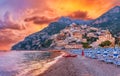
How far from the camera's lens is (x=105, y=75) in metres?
22.0

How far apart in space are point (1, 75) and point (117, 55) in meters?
15.9

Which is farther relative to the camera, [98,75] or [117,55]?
[117,55]

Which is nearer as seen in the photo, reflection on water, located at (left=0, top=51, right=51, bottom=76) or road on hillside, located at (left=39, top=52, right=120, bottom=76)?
road on hillside, located at (left=39, top=52, right=120, bottom=76)

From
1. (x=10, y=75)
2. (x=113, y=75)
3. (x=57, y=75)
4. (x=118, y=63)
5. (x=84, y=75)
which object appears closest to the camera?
(x=113, y=75)

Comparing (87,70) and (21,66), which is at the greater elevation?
(87,70)

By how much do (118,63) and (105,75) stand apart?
910 centimetres

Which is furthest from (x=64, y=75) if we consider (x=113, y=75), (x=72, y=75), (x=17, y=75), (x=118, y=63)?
(x=17, y=75)

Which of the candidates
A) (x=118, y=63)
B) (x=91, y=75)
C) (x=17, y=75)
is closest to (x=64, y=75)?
(x=91, y=75)

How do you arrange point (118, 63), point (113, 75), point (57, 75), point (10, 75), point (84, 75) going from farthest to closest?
point (10, 75) → point (118, 63) → point (57, 75) → point (84, 75) → point (113, 75)

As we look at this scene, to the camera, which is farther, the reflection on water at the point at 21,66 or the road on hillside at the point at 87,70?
the reflection on water at the point at 21,66

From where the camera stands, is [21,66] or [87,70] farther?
[21,66]

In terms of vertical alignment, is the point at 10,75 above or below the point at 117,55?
below

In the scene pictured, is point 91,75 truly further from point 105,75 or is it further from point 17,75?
point 17,75

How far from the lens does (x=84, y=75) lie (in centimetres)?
2352
